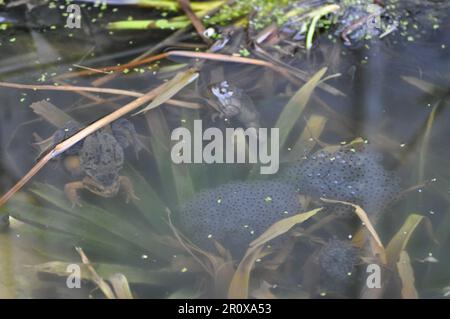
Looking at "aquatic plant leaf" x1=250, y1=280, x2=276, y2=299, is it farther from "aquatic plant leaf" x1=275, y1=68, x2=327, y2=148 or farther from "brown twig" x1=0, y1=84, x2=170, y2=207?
"brown twig" x1=0, y1=84, x2=170, y2=207

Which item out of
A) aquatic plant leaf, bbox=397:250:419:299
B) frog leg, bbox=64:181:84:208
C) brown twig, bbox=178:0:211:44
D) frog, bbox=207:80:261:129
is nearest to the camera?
aquatic plant leaf, bbox=397:250:419:299

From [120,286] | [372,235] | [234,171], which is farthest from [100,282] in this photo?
[372,235]

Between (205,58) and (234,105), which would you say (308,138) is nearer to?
(234,105)

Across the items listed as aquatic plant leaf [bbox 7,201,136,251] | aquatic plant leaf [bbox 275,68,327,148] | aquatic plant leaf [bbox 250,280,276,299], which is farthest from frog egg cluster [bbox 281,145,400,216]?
aquatic plant leaf [bbox 7,201,136,251]

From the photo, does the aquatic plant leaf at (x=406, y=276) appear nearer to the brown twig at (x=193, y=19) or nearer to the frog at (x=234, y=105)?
the frog at (x=234, y=105)

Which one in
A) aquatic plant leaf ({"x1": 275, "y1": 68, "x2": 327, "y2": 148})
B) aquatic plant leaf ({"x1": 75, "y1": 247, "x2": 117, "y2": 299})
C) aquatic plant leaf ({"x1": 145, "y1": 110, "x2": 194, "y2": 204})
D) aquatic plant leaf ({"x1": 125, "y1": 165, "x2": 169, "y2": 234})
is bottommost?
aquatic plant leaf ({"x1": 75, "y1": 247, "x2": 117, "y2": 299})

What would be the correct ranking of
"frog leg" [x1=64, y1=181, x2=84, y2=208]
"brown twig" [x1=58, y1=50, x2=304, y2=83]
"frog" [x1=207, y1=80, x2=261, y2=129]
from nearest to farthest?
"frog leg" [x1=64, y1=181, x2=84, y2=208]
"frog" [x1=207, y1=80, x2=261, y2=129]
"brown twig" [x1=58, y1=50, x2=304, y2=83]

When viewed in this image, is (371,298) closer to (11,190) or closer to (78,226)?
(78,226)

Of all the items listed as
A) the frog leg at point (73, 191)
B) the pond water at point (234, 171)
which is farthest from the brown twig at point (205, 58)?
the frog leg at point (73, 191)
